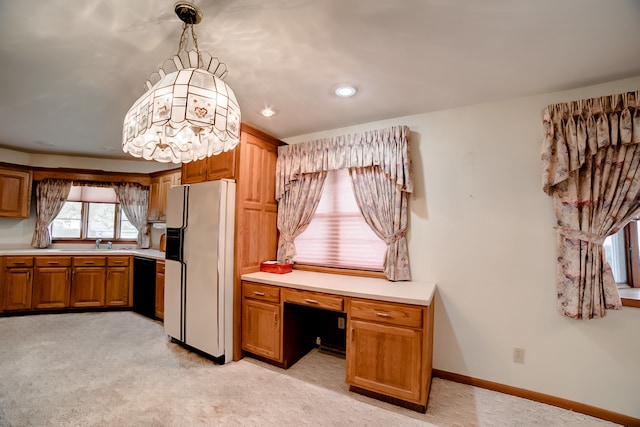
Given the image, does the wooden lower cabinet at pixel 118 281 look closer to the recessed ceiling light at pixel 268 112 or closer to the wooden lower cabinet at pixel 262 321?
the wooden lower cabinet at pixel 262 321

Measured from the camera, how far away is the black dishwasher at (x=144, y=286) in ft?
12.8

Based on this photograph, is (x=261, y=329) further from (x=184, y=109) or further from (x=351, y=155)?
(x=184, y=109)

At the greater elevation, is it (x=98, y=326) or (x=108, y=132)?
(x=108, y=132)

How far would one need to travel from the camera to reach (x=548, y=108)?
2.14 metres

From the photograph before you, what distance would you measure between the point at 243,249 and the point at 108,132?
8.00 feet

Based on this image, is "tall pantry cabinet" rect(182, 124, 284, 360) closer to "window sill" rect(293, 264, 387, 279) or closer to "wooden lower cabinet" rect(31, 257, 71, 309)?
"window sill" rect(293, 264, 387, 279)

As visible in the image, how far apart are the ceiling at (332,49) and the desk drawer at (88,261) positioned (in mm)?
2377

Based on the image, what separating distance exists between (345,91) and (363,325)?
1935mm

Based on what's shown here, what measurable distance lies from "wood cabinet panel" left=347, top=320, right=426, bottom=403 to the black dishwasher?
314cm

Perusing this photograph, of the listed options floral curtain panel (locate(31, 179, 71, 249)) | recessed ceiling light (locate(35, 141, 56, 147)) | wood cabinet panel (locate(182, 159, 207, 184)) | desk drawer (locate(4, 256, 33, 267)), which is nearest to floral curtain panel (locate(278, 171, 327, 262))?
wood cabinet panel (locate(182, 159, 207, 184))

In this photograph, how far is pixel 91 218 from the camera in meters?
4.78

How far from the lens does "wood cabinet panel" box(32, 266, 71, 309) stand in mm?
3971

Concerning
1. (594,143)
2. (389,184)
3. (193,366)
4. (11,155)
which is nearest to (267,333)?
(193,366)

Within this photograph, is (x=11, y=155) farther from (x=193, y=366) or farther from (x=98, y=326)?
(x=193, y=366)
